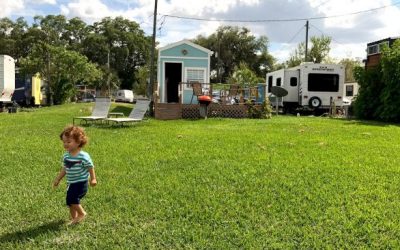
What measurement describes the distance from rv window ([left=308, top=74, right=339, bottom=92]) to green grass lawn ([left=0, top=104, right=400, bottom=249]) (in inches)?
538

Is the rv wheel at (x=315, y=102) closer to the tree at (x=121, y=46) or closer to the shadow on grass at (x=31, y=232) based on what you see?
the shadow on grass at (x=31, y=232)

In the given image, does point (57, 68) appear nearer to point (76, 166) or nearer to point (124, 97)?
point (124, 97)

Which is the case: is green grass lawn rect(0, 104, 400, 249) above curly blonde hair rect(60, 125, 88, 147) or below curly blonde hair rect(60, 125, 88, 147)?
below

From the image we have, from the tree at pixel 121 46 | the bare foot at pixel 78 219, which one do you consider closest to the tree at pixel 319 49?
the tree at pixel 121 46

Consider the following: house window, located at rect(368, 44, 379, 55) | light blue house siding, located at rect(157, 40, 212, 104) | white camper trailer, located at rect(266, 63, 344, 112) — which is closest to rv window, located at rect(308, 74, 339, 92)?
white camper trailer, located at rect(266, 63, 344, 112)

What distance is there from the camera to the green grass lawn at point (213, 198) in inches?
160

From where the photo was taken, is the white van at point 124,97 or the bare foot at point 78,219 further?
the white van at point 124,97

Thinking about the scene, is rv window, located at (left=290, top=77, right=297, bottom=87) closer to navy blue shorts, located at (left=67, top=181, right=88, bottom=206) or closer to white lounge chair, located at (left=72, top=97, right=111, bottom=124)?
white lounge chair, located at (left=72, top=97, right=111, bottom=124)

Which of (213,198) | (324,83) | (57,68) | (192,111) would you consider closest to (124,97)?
(57,68)

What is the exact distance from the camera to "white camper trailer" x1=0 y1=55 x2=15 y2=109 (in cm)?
2384

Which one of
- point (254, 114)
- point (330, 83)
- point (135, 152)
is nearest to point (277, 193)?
point (135, 152)

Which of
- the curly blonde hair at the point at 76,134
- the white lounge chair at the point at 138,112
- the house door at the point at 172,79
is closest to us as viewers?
the curly blonde hair at the point at 76,134

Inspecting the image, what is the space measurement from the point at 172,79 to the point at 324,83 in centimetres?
750

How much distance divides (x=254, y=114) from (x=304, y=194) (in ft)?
41.6
